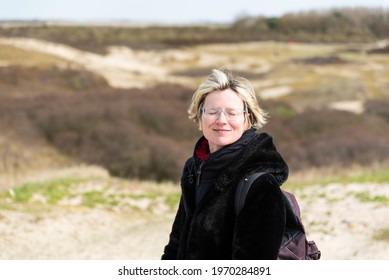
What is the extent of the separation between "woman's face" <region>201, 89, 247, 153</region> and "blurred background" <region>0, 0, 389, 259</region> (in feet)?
2.73

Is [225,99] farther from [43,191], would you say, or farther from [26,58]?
[26,58]

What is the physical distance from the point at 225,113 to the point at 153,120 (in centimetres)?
2543

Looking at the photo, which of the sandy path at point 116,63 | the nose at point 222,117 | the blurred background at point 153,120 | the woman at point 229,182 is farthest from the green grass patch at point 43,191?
the sandy path at point 116,63

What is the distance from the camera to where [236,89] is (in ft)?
10.7

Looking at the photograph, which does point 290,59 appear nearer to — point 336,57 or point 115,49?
point 336,57

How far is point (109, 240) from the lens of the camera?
33.6 feet

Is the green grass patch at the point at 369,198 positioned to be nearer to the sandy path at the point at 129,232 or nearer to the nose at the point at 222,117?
Answer: the sandy path at the point at 129,232

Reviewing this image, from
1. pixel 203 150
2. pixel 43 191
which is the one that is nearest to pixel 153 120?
pixel 43 191

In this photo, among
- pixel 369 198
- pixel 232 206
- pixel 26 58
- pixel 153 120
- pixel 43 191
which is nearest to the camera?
pixel 232 206

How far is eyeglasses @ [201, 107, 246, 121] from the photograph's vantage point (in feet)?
10.7

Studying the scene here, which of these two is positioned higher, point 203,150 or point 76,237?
point 203,150

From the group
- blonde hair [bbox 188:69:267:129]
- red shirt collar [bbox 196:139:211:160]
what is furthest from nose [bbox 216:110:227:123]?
red shirt collar [bbox 196:139:211:160]
